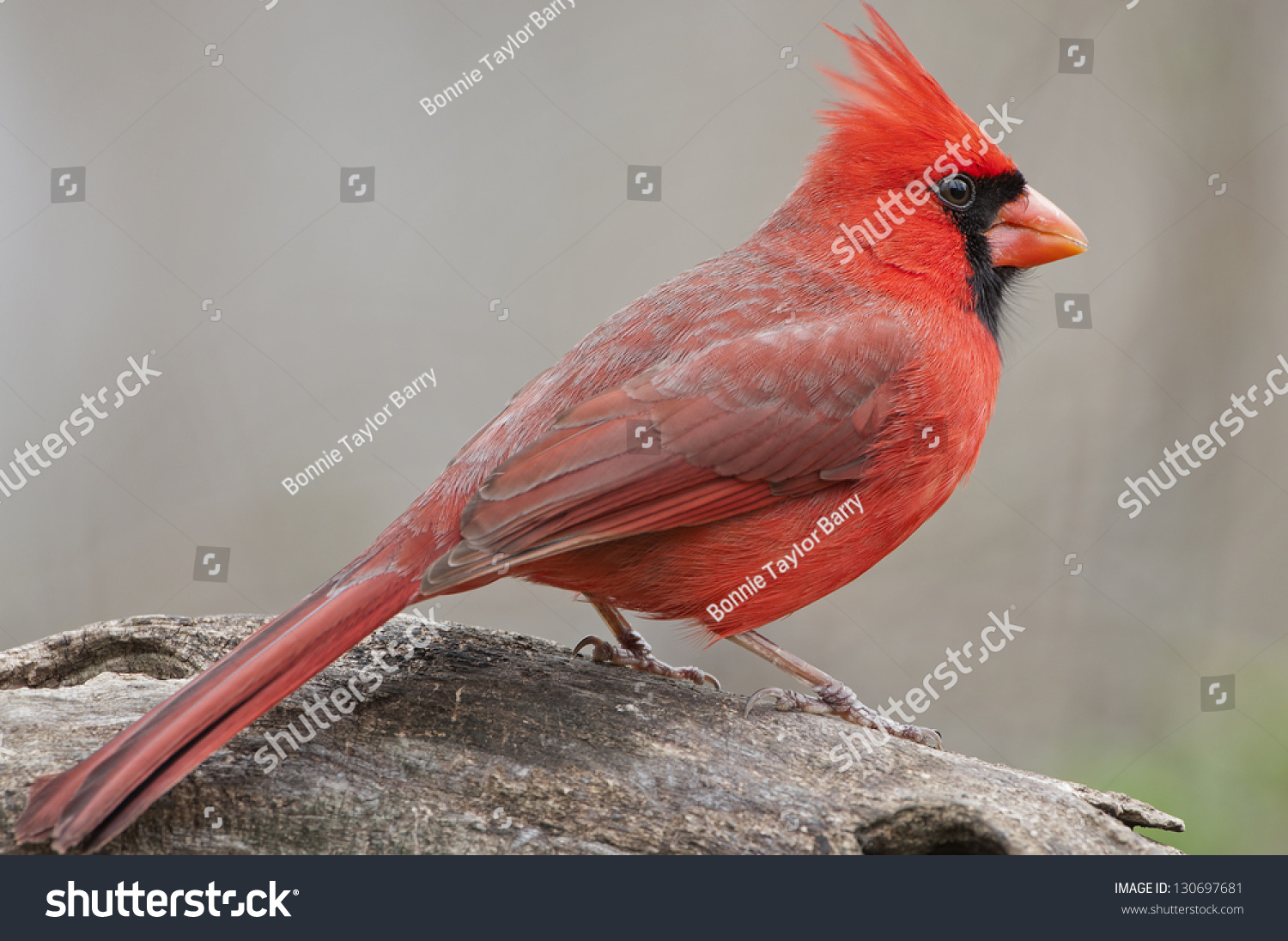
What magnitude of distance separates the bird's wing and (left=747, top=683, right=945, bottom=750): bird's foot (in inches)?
19.3

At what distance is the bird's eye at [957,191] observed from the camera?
112 inches


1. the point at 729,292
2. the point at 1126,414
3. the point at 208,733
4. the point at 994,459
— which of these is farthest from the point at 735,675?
the point at 208,733

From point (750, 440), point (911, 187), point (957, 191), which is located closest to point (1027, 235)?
point (957, 191)

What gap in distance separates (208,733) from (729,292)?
151cm

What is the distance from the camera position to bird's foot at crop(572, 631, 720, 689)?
297 centimetres

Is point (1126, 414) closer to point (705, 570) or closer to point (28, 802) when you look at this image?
point (705, 570)

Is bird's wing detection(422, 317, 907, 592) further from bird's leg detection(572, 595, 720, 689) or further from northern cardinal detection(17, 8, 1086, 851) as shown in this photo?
bird's leg detection(572, 595, 720, 689)

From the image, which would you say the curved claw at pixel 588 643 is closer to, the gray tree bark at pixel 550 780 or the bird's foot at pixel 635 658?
the bird's foot at pixel 635 658

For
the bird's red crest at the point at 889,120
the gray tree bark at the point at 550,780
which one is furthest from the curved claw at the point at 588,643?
the bird's red crest at the point at 889,120

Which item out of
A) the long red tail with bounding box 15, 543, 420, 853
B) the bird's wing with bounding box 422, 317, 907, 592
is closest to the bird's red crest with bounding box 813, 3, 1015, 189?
the bird's wing with bounding box 422, 317, 907, 592

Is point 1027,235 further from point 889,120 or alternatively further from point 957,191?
point 889,120

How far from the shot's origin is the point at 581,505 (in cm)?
234

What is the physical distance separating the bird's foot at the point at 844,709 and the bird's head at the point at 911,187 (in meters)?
0.98

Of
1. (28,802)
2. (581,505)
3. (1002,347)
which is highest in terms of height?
(1002,347)
